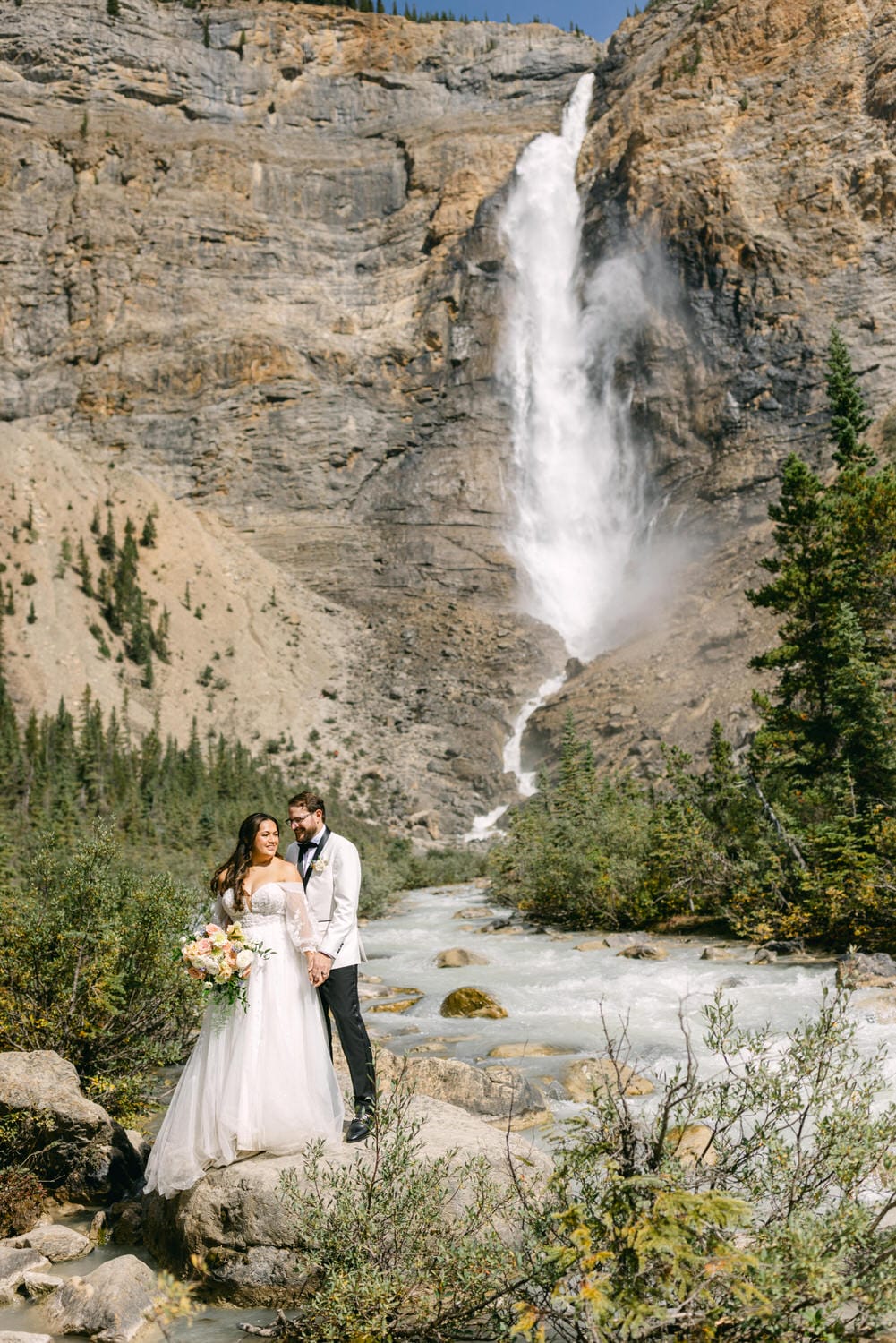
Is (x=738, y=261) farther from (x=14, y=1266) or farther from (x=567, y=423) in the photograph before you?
(x=14, y=1266)

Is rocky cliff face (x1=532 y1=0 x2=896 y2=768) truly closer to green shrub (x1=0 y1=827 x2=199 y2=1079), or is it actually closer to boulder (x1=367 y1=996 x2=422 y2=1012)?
boulder (x1=367 y1=996 x2=422 y2=1012)

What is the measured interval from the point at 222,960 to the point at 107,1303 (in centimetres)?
161

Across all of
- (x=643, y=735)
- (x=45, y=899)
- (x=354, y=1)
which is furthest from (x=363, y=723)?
(x=354, y=1)

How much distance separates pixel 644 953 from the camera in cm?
1469

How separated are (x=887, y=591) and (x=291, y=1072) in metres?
14.9

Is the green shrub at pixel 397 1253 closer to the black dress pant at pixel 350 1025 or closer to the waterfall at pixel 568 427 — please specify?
the black dress pant at pixel 350 1025

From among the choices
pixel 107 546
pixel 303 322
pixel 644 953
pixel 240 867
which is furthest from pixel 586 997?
pixel 303 322

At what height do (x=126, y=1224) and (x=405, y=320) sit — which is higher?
(x=405, y=320)

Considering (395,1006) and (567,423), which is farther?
(567,423)

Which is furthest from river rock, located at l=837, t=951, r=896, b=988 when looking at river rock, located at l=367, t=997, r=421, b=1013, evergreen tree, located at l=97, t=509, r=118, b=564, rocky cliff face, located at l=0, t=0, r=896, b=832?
evergreen tree, located at l=97, t=509, r=118, b=564

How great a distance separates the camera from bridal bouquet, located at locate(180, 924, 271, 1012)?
518cm

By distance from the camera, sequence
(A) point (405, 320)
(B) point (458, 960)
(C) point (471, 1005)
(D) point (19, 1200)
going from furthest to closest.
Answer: (A) point (405, 320) → (B) point (458, 960) → (C) point (471, 1005) → (D) point (19, 1200)

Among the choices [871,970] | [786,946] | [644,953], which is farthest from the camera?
[644,953]

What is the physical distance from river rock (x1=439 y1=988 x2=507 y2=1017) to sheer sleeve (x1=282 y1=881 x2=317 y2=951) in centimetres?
682
